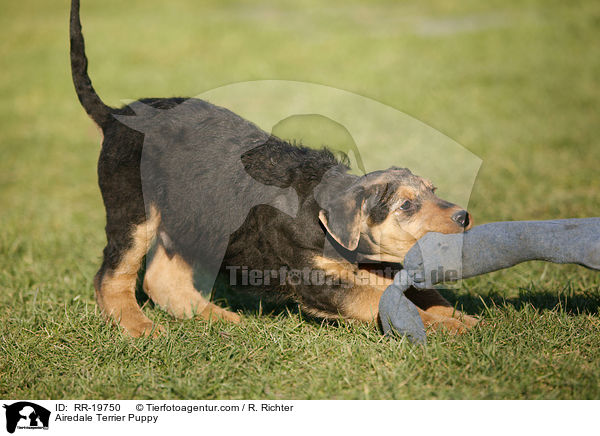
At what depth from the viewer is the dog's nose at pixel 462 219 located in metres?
3.09

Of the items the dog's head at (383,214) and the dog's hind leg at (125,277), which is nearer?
the dog's head at (383,214)

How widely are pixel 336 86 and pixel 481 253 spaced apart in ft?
30.3

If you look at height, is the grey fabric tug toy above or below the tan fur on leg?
above

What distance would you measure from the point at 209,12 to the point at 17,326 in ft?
59.9

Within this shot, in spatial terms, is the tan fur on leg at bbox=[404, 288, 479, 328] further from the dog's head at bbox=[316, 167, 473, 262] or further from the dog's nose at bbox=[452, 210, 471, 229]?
the dog's nose at bbox=[452, 210, 471, 229]

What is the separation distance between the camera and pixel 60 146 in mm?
9781

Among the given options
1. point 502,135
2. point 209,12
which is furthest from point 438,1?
point 502,135

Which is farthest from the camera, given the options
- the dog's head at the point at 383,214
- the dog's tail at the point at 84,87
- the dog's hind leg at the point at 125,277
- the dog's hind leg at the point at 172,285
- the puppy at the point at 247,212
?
the dog's hind leg at the point at 172,285

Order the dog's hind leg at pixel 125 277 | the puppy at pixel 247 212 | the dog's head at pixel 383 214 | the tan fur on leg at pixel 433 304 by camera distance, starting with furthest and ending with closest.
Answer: the dog's hind leg at pixel 125 277 < the tan fur on leg at pixel 433 304 < the puppy at pixel 247 212 < the dog's head at pixel 383 214

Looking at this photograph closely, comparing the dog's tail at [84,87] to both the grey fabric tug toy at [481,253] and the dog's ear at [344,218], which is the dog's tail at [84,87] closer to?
the dog's ear at [344,218]

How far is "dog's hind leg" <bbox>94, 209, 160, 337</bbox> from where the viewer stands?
147 inches
